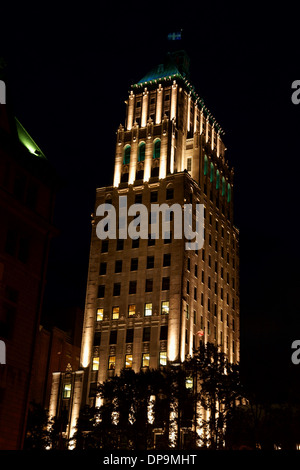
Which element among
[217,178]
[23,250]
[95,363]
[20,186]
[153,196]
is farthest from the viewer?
[217,178]

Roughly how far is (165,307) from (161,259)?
7.17 meters

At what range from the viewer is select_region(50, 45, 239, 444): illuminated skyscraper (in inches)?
3654

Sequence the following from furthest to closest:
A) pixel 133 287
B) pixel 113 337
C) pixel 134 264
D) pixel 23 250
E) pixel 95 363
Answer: pixel 134 264, pixel 133 287, pixel 113 337, pixel 95 363, pixel 23 250

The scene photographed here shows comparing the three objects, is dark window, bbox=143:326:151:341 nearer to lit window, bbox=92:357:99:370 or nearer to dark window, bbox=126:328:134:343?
dark window, bbox=126:328:134:343

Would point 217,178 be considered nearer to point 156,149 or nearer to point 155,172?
point 156,149

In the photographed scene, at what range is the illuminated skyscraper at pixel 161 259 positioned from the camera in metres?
92.8

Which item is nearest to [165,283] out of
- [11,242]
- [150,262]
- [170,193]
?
[150,262]

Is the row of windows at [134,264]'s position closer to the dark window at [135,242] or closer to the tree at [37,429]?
the dark window at [135,242]

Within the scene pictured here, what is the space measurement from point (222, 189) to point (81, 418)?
176 feet

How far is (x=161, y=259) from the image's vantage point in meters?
96.5

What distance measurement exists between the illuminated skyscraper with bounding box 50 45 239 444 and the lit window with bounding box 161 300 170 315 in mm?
161

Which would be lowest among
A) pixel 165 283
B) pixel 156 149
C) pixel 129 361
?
pixel 129 361
